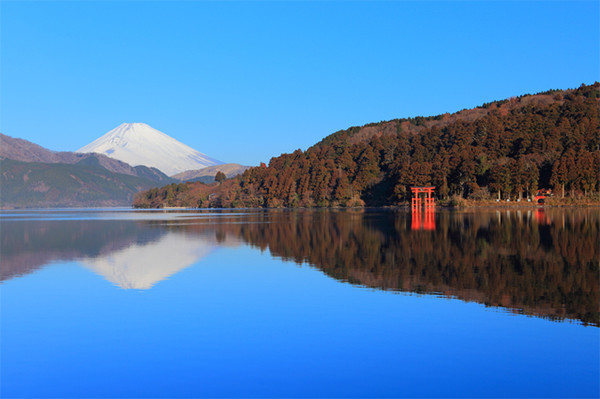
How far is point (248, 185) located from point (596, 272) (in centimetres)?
Result: 13292

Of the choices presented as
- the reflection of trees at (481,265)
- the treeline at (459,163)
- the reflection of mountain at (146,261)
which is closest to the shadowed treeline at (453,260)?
the reflection of trees at (481,265)

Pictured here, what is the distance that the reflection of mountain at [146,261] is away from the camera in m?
14.5

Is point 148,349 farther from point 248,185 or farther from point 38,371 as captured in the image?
point 248,185

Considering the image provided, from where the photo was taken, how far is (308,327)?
884cm

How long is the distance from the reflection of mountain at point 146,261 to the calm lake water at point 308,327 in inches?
6.5

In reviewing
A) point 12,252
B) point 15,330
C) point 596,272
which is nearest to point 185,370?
point 15,330

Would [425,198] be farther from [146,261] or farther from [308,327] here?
[308,327]

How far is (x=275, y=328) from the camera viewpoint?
8.81 metres

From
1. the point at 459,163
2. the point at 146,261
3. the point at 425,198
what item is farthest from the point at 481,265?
the point at 459,163

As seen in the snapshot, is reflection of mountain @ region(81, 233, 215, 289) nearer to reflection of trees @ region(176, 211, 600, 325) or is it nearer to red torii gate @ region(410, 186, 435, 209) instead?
reflection of trees @ region(176, 211, 600, 325)

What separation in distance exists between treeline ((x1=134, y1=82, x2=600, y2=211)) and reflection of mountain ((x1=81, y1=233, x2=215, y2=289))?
60806mm

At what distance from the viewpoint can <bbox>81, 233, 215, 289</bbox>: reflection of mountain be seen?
1452cm

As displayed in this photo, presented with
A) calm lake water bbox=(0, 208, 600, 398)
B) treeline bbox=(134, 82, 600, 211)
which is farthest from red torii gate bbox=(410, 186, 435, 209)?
calm lake water bbox=(0, 208, 600, 398)

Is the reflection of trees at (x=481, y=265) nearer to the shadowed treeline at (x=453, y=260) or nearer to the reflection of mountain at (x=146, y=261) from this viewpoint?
the shadowed treeline at (x=453, y=260)
